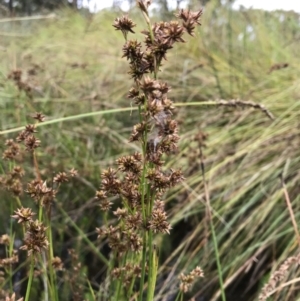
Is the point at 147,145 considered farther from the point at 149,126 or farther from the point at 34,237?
the point at 34,237

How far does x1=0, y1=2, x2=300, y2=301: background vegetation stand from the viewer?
1607 mm

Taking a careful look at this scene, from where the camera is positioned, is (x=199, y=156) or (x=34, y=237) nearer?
(x=34, y=237)

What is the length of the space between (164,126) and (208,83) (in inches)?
83.2

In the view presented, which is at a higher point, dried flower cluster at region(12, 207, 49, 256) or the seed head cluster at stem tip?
the seed head cluster at stem tip

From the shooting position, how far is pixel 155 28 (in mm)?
601

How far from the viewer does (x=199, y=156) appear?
1.52 m

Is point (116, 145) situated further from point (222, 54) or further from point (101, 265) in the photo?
point (222, 54)

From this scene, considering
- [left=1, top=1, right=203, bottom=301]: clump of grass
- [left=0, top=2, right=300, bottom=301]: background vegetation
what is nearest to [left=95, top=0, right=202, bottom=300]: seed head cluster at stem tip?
[left=1, top=1, right=203, bottom=301]: clump of grass

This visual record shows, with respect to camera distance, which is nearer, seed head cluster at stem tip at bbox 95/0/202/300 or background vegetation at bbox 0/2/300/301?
seed head cluster at stem tip at bbox 95/0/202/300

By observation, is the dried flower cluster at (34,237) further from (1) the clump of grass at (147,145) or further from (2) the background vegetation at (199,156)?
(2) the background vegetation at (199,156)

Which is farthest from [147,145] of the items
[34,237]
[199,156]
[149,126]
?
[199,156]

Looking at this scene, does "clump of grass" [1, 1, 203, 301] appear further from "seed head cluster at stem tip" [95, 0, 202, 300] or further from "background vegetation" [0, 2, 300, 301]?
"background vegetation" [0, 2, 300, 301]

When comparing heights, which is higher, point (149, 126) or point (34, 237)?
point (149, 126)

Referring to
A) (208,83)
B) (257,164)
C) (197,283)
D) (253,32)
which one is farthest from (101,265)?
(253,32)
